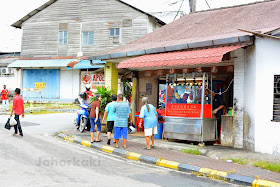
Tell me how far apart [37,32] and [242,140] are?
76.9ft

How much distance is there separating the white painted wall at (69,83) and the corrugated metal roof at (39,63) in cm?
99

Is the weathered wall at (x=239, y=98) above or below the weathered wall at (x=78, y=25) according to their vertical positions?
below

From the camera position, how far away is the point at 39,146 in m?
10.1

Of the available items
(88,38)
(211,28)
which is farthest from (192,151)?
(88,38)

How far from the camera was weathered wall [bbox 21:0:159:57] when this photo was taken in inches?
1032

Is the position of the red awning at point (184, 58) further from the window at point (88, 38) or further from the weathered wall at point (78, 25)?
the window at point (88, 38)

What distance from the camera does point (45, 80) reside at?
28.6 m

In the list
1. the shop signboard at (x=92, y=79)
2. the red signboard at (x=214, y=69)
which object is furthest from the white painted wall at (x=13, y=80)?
the red signboard at (x=214, y=69)

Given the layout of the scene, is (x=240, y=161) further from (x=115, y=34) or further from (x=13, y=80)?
(x=13, y=80)

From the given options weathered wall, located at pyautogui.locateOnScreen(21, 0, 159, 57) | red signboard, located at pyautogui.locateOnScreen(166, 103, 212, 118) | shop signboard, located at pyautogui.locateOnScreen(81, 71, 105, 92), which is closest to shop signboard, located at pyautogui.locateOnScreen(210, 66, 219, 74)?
red signboard, located at pyautogui.locateOnScreen(166, 103, 212, 118)

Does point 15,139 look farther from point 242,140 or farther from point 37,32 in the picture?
point 37,32

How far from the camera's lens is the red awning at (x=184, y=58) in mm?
9195

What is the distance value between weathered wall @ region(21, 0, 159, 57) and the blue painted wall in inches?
58.2

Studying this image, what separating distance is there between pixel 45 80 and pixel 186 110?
20229mm
